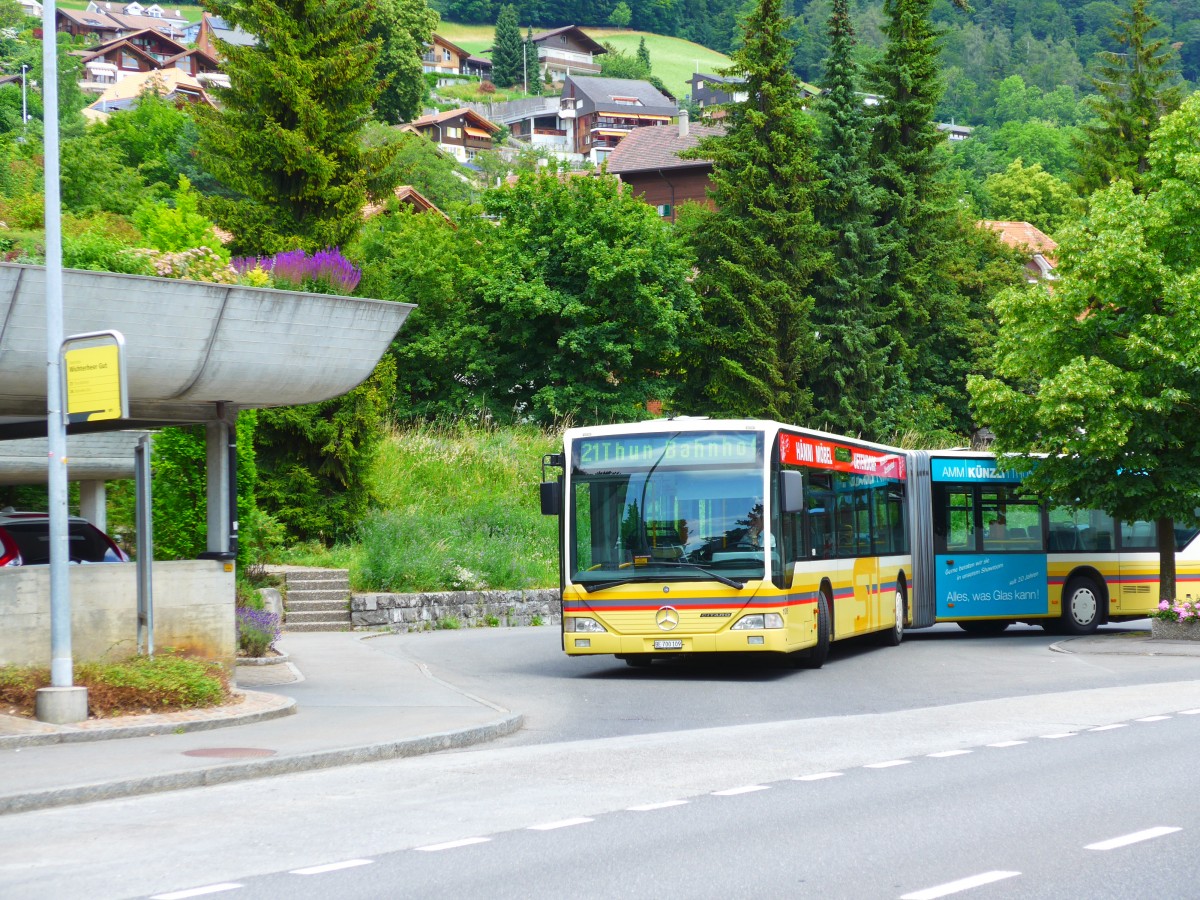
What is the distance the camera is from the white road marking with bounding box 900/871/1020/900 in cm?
729

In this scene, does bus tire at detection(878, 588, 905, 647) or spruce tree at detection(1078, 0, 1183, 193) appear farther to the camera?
spruce tree at detection(1078, 0, 1183, 193)

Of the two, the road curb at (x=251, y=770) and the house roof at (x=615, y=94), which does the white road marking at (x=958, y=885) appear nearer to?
the road curb at (x=251, y=770)

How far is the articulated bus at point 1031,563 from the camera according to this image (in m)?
26.2

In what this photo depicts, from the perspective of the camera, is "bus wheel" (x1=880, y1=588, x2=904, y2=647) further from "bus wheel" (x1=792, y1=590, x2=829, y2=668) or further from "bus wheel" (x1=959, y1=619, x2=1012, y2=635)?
"bus wheel" (x1=792, y1=590, x2=829, y2=668)

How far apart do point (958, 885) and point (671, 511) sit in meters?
11.1

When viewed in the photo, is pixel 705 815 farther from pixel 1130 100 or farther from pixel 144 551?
pixel 1130 100

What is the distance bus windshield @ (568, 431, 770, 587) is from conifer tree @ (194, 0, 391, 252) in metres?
14.2

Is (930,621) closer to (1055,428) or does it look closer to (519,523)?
(1055,428)

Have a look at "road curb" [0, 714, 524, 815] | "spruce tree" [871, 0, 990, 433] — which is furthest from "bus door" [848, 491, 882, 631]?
"spruce tree" [871, 0, 990, 433]

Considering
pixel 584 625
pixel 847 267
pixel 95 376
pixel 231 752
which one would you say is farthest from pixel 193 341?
pixel 847 267

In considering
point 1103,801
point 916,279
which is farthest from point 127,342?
point 916,279

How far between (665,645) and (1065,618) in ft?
35.3

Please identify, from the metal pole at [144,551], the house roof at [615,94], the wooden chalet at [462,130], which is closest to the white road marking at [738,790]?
the metal pole at [144,551]

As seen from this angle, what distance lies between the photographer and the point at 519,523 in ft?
107
